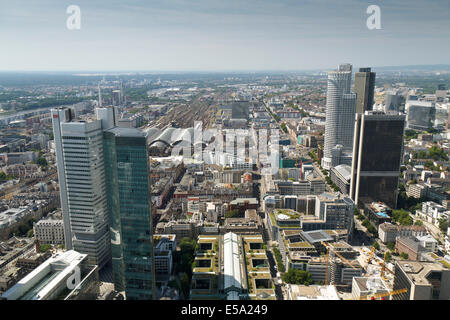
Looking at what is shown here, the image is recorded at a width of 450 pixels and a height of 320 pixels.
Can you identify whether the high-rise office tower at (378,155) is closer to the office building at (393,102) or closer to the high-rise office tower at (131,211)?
the high-rise office tower at (131,211)

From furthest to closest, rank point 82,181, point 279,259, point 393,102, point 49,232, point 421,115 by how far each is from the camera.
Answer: point 393,102, point 421,115, point 49,232, point 279,259, point 82,181

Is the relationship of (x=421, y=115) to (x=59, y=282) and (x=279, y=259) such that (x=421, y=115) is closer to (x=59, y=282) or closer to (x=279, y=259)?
(x=279, y=259)

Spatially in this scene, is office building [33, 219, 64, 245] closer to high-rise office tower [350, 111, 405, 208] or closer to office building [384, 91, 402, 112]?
high-rise office tower [350, 111, 405, 208]

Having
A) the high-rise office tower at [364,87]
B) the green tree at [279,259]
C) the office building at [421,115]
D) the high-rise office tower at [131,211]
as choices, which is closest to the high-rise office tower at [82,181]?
the high-rise office tower at [131,211]

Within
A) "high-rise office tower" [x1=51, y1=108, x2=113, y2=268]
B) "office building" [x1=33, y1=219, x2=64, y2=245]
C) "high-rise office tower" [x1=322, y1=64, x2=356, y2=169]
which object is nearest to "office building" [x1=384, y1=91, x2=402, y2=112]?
"high-rise office tower" [x1=322, y1=64, x2=356, y2=169]

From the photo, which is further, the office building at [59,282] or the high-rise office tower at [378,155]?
the high-rise office tower at [378,155]

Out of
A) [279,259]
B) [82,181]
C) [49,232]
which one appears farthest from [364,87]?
[49,232]

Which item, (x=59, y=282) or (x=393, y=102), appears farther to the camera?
(x=393, y=102)
